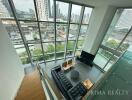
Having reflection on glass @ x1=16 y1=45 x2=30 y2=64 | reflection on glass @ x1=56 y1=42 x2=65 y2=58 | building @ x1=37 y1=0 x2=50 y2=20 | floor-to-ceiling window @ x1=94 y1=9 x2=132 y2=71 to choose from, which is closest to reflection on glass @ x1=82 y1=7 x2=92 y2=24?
floor-to-ceiling window @ x1=94 y1=9 x2=132 y2=71

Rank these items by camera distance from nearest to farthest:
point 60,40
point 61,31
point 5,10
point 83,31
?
point 5,10, point 61,31, point 60,40, point 83,31

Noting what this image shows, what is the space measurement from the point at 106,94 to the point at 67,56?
6.28m

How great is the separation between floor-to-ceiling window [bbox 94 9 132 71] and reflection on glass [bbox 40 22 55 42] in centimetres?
343

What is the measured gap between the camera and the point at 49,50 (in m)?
5.95

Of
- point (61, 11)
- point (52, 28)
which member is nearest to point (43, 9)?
point (61, 11)

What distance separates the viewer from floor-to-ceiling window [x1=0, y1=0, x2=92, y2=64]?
3752 millimetres

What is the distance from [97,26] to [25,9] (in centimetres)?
410

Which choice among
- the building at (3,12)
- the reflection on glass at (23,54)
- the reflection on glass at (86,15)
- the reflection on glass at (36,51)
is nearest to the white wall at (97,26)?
the reflection on glass at (86,15)

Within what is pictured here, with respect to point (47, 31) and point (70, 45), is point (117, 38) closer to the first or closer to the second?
point (70, 45)

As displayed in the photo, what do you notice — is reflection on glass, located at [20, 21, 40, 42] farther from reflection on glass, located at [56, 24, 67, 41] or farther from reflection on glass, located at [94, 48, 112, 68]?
reflection on glass, located at [94, 48, 112, 68]

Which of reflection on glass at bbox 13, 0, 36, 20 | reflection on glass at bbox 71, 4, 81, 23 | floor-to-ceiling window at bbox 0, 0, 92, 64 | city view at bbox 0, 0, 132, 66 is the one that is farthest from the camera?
reflection on glass at bbox 71, 4, 81, 23

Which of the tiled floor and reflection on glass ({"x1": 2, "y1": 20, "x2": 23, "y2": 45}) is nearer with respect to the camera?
reflection on glass ({"x1": 2, "y1": 20, "x2": 23, "y2": 45})

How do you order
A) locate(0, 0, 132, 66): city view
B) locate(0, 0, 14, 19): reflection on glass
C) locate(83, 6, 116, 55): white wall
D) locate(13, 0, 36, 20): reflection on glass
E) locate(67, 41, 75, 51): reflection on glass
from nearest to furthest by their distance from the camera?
locate(0, 0, 14, 19): reflection on glass → locate(13, 0, 36, 20): reflection on glass → locate(0, 0, 132, 66): city view → locate(83, 6, 116, 55): white wall → locate(67, 41, 75, 51): reflection on glass

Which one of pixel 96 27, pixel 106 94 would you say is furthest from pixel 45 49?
pixel 106 94
